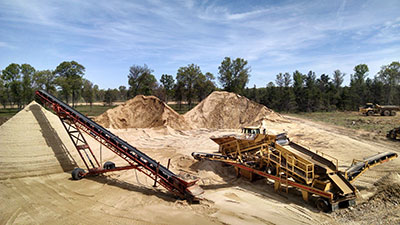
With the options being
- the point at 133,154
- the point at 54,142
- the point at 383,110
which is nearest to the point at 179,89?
the point at 383,110

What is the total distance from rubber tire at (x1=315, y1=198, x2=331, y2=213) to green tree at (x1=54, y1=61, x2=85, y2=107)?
44.0 meters

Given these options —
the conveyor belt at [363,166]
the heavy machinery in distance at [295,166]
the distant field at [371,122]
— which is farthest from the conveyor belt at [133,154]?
the distant field at [371,122]

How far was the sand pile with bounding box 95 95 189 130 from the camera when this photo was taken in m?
27.7

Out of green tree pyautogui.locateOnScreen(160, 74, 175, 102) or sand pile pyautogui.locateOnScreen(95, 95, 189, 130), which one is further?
green tree pyautogui.locateOnScreen(160, 74, 175, 102)

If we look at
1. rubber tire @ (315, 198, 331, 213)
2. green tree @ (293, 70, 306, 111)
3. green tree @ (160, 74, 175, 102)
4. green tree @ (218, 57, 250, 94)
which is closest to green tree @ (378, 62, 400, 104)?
green tree @ (293, 70, 306, 111)

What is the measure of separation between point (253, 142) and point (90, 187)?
8292mm

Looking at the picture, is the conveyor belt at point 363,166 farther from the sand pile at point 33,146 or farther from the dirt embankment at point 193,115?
the dirt embankment at point 193,115

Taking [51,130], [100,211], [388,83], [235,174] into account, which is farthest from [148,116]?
[388,83]

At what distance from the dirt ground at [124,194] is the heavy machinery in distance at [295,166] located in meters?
0.54

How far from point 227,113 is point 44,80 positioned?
33.5 m

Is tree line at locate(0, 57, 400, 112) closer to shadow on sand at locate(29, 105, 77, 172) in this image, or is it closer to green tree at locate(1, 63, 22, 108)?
green tree at locate(1, 63, 22, 108)

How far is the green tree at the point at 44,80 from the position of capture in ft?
133

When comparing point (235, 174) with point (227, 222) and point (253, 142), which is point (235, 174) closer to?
point (253, 142)

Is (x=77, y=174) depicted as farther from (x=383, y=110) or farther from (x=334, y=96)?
(x=334, y=96)
